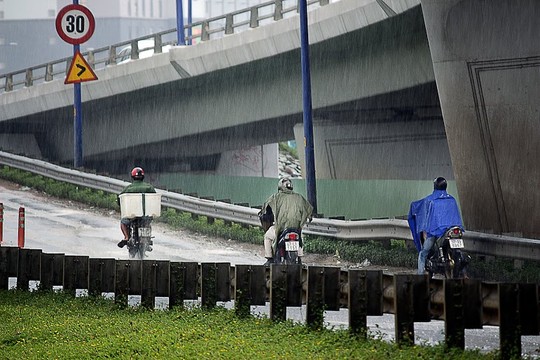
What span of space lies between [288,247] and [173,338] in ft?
18.7

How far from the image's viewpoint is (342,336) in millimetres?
12492

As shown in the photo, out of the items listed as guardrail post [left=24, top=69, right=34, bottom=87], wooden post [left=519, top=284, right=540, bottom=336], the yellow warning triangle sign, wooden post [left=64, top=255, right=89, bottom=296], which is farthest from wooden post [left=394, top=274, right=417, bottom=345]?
guardrail post [left=24, top=69, right=34, bottom=87]

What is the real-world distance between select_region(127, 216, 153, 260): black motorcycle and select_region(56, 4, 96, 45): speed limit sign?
10.8 m

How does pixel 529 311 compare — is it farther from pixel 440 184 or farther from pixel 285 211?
pixel 285 211

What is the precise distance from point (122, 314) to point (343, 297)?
3332mm

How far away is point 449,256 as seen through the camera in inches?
675

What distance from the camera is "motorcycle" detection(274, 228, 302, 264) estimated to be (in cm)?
1831

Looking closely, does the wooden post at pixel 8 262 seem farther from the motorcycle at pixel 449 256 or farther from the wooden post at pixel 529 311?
the wooden post at pixel 529 311

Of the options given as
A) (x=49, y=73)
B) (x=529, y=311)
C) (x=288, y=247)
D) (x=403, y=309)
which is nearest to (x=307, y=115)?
(x=288, y=247)

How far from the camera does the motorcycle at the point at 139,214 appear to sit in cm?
2108

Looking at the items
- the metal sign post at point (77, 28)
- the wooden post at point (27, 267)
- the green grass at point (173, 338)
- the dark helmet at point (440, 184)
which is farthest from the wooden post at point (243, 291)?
the metal sign post at point (77, 28)

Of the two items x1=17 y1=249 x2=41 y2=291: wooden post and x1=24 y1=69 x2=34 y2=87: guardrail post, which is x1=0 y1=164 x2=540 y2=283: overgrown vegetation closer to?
x1=24 y1=69 x2=34 y2=87: guardrail post

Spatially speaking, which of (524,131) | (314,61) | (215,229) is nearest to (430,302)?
(524,131)

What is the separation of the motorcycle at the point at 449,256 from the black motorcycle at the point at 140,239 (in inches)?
224
